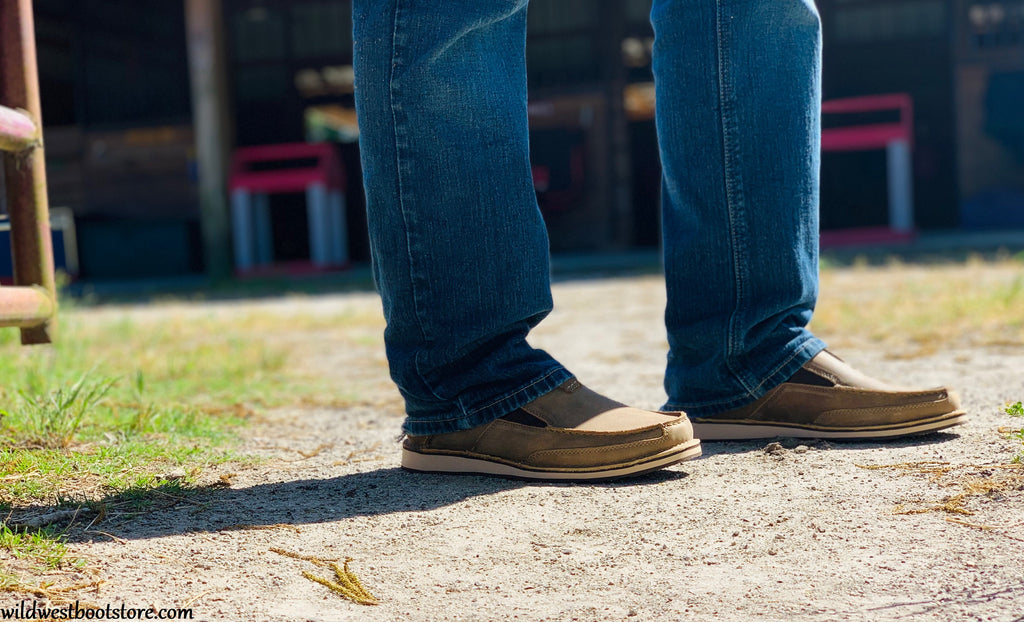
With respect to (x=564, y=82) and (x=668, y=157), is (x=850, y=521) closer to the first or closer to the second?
(x=668, y=157)

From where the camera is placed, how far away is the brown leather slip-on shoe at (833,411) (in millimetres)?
1270

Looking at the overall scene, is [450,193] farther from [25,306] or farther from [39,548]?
[25,306]

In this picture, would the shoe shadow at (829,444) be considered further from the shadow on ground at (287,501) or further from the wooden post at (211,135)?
the wooden post at (211,135)

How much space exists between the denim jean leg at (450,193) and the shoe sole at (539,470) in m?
0.06

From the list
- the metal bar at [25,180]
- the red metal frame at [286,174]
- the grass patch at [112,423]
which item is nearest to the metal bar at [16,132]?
the metal bar at [25,180]

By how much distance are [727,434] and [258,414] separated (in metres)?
0.83

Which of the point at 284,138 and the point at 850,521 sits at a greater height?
the point at 284,138

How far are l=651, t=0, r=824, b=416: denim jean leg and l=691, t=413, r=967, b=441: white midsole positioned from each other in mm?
33

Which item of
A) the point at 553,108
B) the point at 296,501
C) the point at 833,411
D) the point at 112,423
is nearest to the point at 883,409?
the point at 833,411

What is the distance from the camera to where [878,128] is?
22.4 feet

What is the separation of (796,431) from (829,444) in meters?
0.05

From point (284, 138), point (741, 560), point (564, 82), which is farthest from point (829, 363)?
point (284, 138)

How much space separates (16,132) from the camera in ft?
4.68

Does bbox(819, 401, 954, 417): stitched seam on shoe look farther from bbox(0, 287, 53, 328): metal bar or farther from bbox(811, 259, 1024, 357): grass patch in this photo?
bbox(0, 287, 53, 328): metal bar
